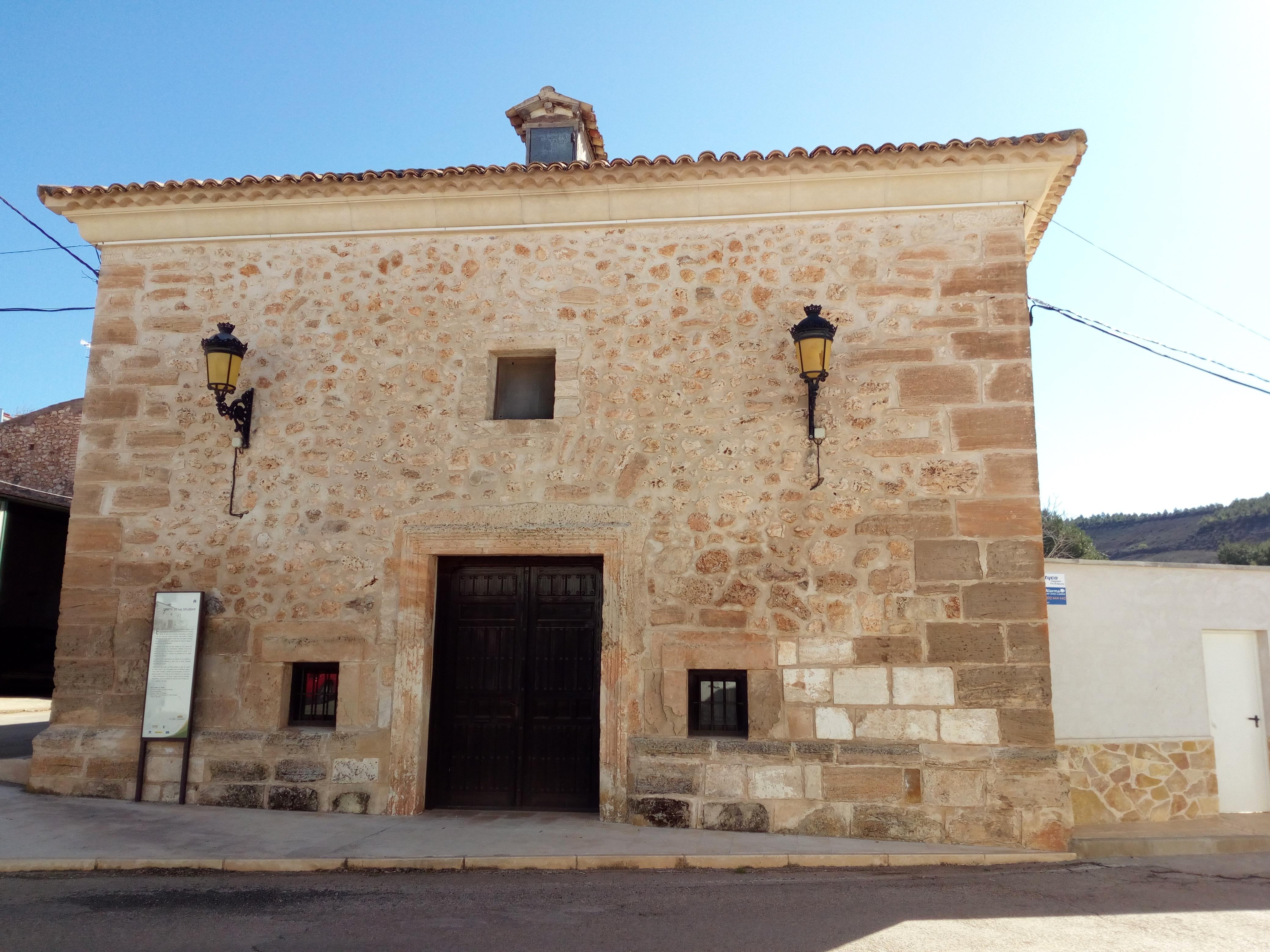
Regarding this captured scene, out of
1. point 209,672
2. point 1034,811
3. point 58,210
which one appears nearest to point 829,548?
point 1034,811

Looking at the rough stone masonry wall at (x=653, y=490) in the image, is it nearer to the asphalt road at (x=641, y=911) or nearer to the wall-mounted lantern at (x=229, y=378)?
the wall-mounted lantern at (x=229, y=378)

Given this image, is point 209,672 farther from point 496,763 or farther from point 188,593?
point 496,763

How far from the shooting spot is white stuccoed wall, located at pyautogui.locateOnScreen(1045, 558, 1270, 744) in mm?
6719

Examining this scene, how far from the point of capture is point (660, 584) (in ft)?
19.4

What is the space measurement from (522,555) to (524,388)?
1.24m

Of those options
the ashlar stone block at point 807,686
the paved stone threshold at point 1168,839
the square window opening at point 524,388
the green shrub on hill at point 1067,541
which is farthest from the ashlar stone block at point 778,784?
the green shrub on hill at point 1067,541

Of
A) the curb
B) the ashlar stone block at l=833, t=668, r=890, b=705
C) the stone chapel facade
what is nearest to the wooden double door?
the stone chapel facade

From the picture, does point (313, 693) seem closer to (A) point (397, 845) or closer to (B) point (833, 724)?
(A) point (397, 845)

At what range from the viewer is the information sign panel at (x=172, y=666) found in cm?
605

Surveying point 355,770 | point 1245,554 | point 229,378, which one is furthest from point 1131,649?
point 1245,554

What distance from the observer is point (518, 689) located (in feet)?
20.1

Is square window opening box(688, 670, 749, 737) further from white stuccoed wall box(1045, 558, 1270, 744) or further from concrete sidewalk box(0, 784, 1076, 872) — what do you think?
white stuccoed wall box(1045, 558, 1270, 744)

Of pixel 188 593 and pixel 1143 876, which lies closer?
pixel 1143 876

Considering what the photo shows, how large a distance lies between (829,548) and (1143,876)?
2577 millimetres
